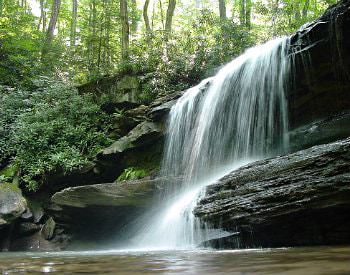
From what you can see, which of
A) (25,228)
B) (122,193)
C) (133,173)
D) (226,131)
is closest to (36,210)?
(25,228)

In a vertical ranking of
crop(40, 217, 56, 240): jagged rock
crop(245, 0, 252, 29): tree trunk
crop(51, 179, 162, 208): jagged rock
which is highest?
crop(245, 0, 252, 29): tree trunk

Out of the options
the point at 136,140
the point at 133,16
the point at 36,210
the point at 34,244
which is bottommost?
the point at 34,244

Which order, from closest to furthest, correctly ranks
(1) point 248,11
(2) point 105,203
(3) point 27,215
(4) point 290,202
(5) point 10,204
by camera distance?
1. (4) point 290,202
2. (2) point 105,203
3. (5) point 10,204
4. (3) point 27,215
5. (1) point 248,11

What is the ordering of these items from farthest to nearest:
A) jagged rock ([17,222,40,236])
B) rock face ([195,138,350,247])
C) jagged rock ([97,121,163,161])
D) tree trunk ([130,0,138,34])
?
tree trunk ([130,0,138,34]) < jagged rock ([17,222,40,236]) < jagged rock ([97,121,163,161]) < rock face ([195,138,350,247])

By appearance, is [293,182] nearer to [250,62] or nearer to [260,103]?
[260,103]

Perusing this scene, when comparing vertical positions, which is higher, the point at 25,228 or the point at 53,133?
the point at 53,133

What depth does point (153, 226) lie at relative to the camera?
8.37 m

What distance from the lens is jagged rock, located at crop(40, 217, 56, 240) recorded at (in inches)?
441

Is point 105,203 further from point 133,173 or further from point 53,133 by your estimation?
point 53,133

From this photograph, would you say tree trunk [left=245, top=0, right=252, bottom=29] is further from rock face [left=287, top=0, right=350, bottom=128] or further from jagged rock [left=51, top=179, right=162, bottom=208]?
jagged rock [left=51, top=179, right=162, bottom=208]

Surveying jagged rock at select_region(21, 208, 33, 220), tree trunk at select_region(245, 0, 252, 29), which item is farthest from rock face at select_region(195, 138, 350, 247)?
tree trunk at select_region(245, 0, 252, 29)

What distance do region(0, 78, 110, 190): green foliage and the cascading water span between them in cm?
363

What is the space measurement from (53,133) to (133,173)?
4026 millimetres

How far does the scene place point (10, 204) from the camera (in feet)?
32.8
